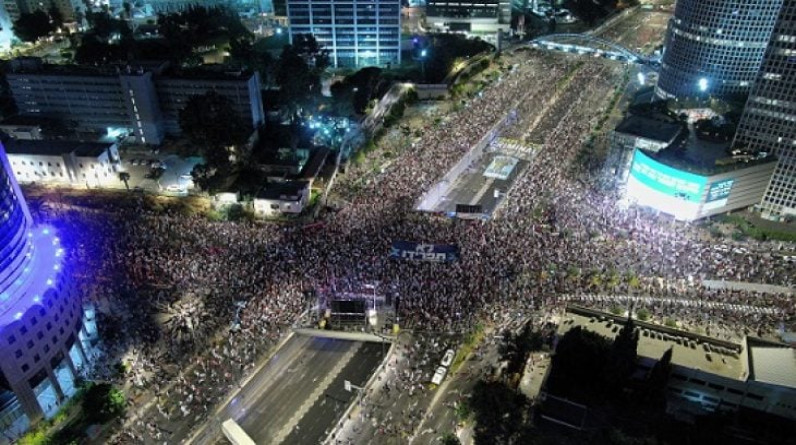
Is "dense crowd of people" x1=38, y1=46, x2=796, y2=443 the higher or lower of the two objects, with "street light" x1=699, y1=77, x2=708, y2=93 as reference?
lower

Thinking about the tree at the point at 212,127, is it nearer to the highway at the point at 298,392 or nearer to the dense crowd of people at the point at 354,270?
the dense crowd of people at the point at 354,270

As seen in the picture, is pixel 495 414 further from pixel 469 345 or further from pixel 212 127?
pixel 212 127

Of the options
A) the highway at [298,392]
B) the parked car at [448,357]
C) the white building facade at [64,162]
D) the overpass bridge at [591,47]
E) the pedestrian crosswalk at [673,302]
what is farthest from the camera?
the overpass bridge at [591,47]

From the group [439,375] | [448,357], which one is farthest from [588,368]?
[439,375]

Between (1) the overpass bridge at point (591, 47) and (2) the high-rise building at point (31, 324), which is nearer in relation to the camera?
(2) the high-rise building at point (31, 324)

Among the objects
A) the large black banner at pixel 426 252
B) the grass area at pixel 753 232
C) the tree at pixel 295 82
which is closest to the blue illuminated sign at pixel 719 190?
the grass area at pixel 753 232

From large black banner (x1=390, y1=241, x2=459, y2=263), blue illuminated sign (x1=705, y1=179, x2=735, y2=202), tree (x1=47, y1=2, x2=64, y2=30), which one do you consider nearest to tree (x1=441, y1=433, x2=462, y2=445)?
large black banner (x1=390, y1=241, x2=459, y2=263)

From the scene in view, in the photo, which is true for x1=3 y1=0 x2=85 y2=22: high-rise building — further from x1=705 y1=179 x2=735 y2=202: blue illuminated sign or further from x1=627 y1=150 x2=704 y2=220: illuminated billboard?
x1=705 y1=179 x2=735 y2=202: blue illuminated sign
